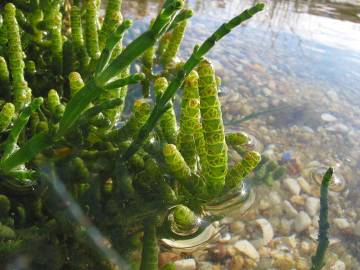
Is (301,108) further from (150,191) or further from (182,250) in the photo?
(150,191)

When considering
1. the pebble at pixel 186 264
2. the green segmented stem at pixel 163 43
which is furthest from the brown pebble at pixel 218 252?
the green segmented stem at pixel 163 43

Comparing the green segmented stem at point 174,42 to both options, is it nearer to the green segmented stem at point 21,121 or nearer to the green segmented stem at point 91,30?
the green segmented stem at point 91,30

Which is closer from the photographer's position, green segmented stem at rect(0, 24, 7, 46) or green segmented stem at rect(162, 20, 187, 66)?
green segmented stem at rect(0, 24, 7, 46)

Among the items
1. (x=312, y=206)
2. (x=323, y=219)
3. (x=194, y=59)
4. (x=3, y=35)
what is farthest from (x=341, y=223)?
(x=3, y=35)

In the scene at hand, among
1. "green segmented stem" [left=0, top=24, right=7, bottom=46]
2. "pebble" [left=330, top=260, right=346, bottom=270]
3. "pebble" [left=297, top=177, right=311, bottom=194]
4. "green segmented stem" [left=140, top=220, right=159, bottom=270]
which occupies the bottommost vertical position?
"pebble" [left=330, top=260, right=346, bottom=270]

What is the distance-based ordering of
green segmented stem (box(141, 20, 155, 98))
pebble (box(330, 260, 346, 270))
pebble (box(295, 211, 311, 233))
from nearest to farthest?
pebble (box(330, 260, 346, 270)) < pebble (box(295, 211, 311, 233)) < green segmented stem (box(141, 20, 155, 98))

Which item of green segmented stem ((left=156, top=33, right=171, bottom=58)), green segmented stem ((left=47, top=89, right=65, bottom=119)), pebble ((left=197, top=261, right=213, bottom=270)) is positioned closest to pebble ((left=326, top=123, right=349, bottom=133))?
green segmented stem ((left=156, top=33, right=171, bottom=58))

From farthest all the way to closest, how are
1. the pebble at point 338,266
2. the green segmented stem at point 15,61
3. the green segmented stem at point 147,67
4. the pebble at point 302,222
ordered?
the green segmented stem at point 147,67, the pebble at point 302,222, the pebble at point 338,266, the green segmented stem at point 15,61

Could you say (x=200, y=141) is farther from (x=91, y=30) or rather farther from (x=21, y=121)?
(x=91, y=30)

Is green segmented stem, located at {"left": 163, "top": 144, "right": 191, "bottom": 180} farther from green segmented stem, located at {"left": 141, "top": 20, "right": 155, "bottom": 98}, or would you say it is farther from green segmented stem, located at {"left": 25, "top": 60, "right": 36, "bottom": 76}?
green segmented stem, located at {"left": 141, "top": 20, "right": 155, "bottom": 98}
